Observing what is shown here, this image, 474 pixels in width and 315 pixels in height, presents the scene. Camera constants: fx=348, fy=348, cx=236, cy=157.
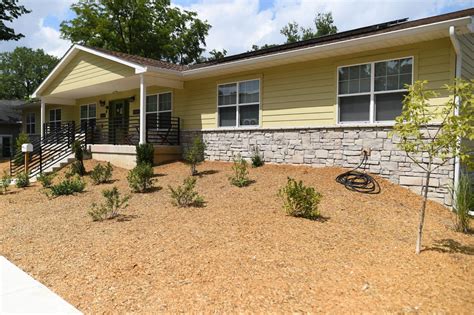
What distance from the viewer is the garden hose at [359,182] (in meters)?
7.99

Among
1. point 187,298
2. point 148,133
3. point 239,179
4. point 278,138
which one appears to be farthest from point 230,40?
point 187,298

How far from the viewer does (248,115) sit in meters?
11.7

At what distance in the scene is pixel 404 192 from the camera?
8016 millimetres

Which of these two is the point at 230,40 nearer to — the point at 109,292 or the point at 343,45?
the point at 343,45

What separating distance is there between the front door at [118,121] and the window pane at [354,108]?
9.66 m

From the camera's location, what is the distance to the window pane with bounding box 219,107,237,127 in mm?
12133

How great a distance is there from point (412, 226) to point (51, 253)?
18.5 feet

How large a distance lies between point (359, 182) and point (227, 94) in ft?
19.2

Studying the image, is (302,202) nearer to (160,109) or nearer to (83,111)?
(160,109)

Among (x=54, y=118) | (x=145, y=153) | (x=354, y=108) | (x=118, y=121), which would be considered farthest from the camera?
(x=54, y=118)

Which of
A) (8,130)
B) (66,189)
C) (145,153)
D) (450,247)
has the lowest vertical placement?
(450,247)

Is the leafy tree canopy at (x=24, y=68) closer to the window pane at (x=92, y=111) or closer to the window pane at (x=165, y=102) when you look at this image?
the window pane at (x=92, y=111)

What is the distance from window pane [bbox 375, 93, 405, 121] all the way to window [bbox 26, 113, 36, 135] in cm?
2371

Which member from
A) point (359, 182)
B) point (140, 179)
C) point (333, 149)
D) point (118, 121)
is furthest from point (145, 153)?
point (359, 182)
